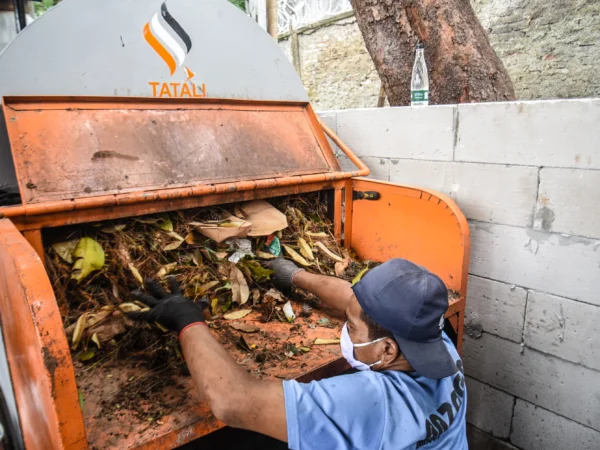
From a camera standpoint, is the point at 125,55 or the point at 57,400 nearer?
the point at 57,400

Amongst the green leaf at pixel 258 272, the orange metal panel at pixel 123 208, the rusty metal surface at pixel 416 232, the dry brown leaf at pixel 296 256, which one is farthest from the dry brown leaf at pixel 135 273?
the rusty metal surface at pixel 416 232

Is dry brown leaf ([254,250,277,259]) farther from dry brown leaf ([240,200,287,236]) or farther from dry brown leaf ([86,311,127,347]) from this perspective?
dry brown leaf ([86,311,127,347])

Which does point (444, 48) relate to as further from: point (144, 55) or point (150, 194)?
point (150, 194)

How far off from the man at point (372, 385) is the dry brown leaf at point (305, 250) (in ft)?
3.32

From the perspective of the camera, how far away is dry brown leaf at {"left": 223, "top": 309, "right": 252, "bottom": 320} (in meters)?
2.13

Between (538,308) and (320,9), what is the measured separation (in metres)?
7.75

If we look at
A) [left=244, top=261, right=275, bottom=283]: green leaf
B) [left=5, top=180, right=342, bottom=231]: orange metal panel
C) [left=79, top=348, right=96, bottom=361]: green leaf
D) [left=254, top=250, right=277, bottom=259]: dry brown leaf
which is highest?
[left=5, top=180, right=342, bottom=231]: orange metal panel

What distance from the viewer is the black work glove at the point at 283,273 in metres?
2.32

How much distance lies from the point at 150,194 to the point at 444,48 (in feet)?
9.50

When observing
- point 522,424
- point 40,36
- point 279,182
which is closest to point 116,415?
point 279,182

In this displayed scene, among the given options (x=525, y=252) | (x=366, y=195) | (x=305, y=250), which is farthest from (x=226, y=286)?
(x=525, y=252)

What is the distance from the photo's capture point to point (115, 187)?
6.39ft

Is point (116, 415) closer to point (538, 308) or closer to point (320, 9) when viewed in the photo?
point (538, 308)

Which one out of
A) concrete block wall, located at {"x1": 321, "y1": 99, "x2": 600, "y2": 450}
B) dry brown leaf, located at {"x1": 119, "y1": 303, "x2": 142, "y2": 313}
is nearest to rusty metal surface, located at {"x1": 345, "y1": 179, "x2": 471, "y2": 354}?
concrete block wall, located at {"x1": 321, "y1": 99, "x2": 600, "y2": 450}
